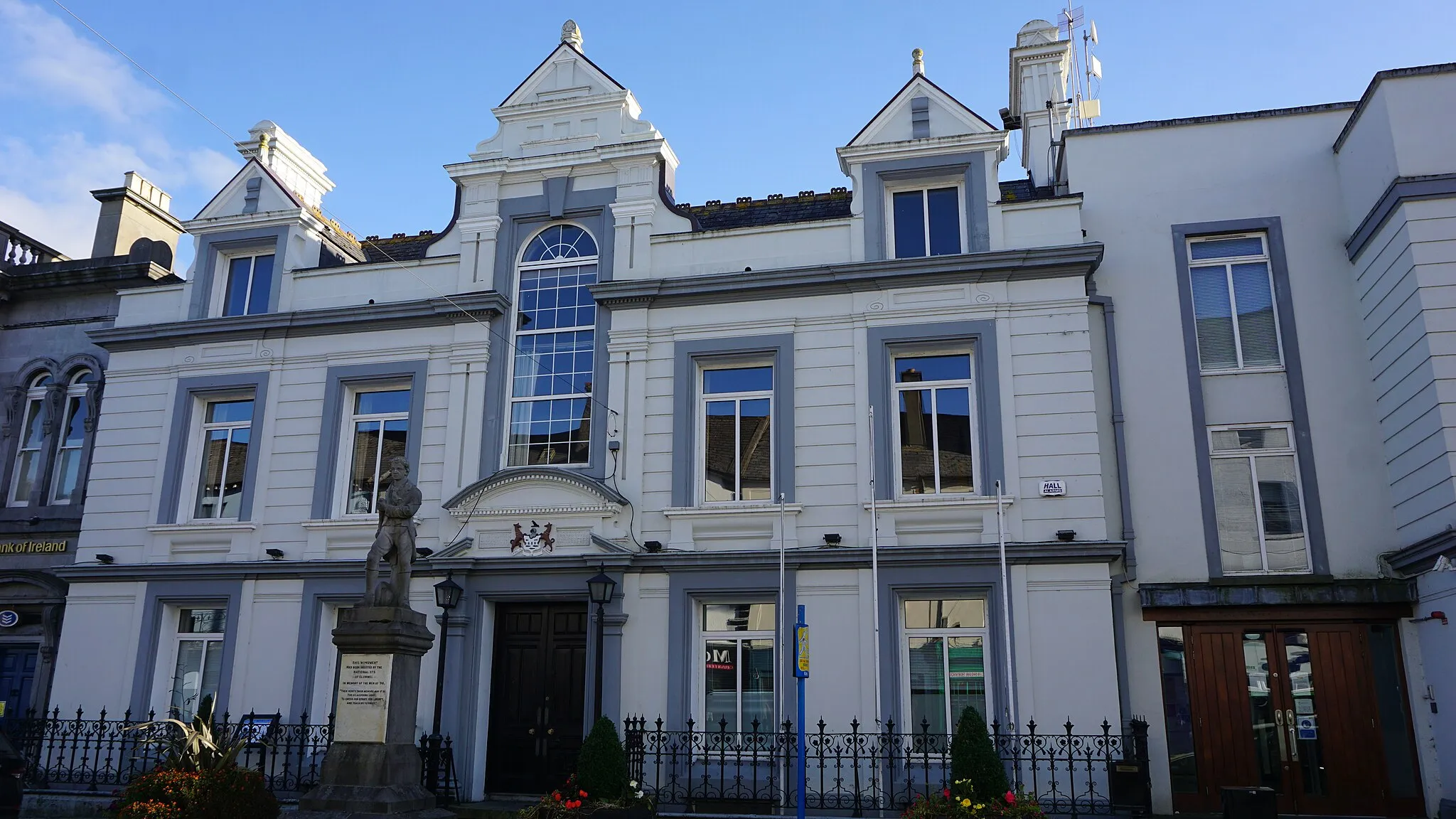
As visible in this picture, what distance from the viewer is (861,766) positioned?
48.4 feet

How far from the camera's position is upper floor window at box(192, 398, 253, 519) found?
18.5 meters

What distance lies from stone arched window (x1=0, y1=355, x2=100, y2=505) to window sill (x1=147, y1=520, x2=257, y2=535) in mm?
2830

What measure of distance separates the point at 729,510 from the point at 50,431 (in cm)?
1310

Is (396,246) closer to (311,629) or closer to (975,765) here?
(311,629)

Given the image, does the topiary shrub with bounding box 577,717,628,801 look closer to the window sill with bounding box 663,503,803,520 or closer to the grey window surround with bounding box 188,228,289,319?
the window sill with bounding box 663,503,803,520

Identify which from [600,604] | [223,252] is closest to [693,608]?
[600,604]

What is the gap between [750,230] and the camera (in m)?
17.4

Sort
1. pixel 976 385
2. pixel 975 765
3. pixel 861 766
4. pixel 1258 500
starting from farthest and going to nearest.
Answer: pixel 976 385
pixel 1258 500
pixel 861 766
pixel 975 765

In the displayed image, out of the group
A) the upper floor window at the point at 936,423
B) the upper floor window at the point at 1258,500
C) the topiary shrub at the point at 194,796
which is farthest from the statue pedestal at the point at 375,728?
the upper floor window at the point at 1258,500

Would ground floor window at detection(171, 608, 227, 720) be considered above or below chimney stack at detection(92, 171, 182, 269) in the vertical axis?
below

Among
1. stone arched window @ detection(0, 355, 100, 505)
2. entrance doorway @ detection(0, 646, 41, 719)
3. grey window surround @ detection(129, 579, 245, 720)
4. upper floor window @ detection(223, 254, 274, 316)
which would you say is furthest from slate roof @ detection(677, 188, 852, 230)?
entrance doorway @ detection(0, 646, 41, 719)

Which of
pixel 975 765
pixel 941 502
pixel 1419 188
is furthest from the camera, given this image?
pixel 941 502

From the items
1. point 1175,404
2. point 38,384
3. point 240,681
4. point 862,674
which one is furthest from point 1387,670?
point 38,384

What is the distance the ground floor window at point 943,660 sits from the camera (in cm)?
1503
